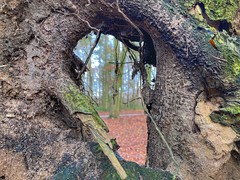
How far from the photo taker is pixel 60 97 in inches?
56.6

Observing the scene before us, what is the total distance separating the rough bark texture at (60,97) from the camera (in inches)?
55.4

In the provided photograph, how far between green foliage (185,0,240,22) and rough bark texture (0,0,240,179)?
235 millimetres

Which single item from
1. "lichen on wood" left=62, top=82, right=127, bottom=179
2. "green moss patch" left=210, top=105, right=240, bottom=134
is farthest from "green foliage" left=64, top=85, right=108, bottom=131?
"green moss patch" left=210, top=105, right=240, bottom=134

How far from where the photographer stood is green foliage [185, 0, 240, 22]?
163 centimetres

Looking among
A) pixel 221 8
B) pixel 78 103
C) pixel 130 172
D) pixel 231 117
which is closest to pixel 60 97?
pixel 78 103

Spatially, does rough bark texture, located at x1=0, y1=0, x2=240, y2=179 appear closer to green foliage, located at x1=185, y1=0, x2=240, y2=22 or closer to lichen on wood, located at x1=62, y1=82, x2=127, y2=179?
lichen on wood, located at x1=62, y1=82, x2=127, y2=179

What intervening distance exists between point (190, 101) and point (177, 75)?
0.20m

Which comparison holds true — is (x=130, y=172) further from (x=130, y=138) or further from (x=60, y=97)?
(x=130, y=138)

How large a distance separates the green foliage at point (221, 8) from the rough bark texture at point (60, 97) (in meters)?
0.24

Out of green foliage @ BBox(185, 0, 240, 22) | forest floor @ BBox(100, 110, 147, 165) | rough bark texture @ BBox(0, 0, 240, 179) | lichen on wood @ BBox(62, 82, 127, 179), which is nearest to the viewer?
lichen on wood @ BBox(62, 82, 127, 179)

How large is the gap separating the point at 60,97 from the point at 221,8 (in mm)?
1244

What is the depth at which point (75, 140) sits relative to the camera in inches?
59.2

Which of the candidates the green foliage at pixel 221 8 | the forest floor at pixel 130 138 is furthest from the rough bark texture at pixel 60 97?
the forest floor at pixel 130 138

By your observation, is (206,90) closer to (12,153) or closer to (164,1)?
(164,1)
